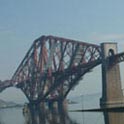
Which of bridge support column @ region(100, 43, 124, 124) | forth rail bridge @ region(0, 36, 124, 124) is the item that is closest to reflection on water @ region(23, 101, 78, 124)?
forth rail bridge @ region(0, 36, 124, 124)

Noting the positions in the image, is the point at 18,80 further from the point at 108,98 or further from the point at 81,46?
the point at 108,98

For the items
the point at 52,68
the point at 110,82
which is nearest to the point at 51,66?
the point at 52,68

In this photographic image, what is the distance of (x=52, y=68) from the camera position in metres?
96.9

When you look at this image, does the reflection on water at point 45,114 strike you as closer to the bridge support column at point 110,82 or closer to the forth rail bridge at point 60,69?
the forth rail bridge at point 60,69

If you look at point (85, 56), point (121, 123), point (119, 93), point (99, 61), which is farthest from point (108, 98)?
point (85, 56)

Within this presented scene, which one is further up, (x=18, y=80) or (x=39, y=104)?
(x=18, y=80)

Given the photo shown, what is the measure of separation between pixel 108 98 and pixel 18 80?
54647 millimetres

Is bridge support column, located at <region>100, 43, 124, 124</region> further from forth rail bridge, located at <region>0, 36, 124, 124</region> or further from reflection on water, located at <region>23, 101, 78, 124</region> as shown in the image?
reflection on water, located at <region>23, 101, 78, 124</region>

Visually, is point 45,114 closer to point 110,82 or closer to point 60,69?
point 60,69

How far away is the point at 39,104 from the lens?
334 ft

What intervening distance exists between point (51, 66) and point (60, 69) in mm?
4762

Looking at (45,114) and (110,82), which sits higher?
(110,82)

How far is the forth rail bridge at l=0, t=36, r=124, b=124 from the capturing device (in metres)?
66.3

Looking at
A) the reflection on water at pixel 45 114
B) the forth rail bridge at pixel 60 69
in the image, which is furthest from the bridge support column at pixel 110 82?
the reflection on water at pixel 45 114
